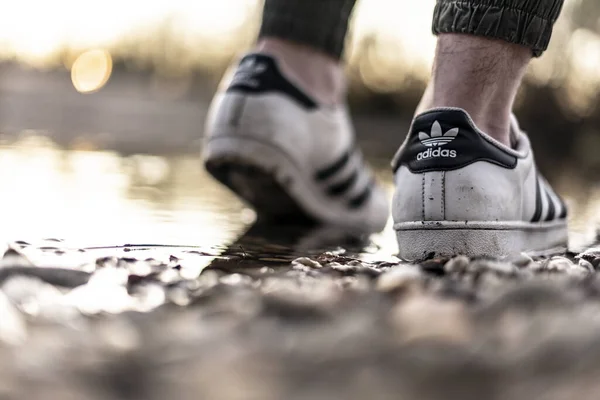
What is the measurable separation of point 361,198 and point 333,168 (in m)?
0.14

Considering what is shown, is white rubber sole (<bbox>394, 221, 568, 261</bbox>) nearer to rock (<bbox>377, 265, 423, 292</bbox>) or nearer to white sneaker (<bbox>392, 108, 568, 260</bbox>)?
white sneaker (<bbox>392, 108, 568, 260</bbox>)

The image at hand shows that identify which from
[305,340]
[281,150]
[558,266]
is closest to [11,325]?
[305,340]

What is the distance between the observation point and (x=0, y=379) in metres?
0.52

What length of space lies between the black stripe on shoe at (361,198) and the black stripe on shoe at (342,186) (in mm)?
41

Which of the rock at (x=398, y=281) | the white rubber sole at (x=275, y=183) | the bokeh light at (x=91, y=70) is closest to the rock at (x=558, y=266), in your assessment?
the rock at (x=398, y=281)

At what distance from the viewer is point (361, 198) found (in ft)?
6.66

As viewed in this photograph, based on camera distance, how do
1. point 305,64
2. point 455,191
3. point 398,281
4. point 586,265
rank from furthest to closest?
point 305,64, point 455,191, point 586,265, point 398,281

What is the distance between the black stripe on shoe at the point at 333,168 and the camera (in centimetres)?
192

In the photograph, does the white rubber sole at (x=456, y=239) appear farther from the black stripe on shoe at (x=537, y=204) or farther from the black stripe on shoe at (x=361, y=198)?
the black stripe on shoe at (x=361, y=198)

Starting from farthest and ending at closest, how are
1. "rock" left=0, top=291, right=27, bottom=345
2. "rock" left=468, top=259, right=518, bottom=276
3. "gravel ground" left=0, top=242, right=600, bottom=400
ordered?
"rock" left=468, top=259, right=518, bottom=276 < "rock" left=0, top=291, right=27, bottom=345 < "gravel ground" left=0, top=242, right=600, bottom=400

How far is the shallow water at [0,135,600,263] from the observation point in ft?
4.69

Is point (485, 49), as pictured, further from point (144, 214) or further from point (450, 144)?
point (144, 214)

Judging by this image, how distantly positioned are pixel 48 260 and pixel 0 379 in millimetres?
615

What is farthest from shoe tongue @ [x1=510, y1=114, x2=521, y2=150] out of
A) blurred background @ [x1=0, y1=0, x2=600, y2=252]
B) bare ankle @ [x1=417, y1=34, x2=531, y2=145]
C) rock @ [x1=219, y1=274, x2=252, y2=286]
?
blurred background @ [x1=0, y1=0, x2=600, y2=252]
